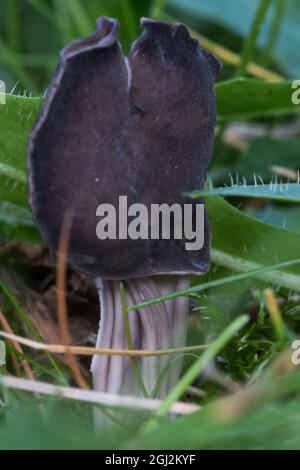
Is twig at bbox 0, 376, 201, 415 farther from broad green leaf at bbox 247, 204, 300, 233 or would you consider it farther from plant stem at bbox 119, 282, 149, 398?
broad green leaf at bbox 247, 204, 300, 233

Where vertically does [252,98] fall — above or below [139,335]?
above

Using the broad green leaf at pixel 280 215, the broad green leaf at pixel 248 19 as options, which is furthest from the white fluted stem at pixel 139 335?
the broad green leaf at pixel 248 19

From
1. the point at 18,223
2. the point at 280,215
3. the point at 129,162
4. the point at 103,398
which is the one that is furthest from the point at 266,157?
the point at 103,398

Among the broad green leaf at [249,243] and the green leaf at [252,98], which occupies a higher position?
the green leaf at [252,98]

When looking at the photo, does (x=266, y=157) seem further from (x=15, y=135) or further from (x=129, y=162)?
(x=129, y=162)

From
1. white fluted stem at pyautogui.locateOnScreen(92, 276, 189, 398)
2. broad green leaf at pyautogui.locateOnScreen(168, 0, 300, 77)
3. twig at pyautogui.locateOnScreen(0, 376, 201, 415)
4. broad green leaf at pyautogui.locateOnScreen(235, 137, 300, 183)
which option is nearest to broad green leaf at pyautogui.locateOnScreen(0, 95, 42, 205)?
white fluted stem at pyautogui.locateOnScreen(92, 276, 189, 398)

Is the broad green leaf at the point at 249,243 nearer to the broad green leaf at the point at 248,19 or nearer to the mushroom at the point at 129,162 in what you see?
the mushroom at the point at 129,162

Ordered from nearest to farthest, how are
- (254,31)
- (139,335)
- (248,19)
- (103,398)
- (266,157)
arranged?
(103,398), (139,335), (254,31), (266,157), (248,19)
